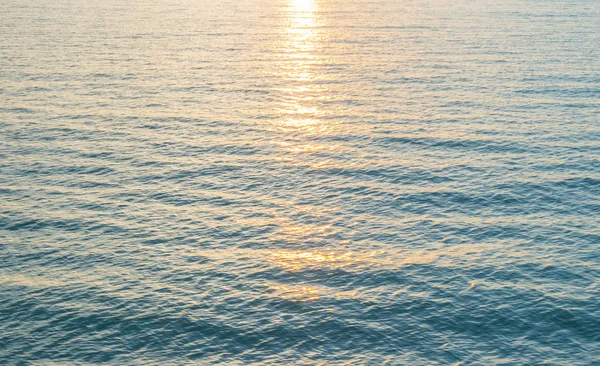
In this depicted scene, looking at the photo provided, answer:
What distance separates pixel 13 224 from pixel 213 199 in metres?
20.0

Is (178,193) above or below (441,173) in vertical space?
below

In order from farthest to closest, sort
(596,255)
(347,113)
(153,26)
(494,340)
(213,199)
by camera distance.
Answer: (153,26), (347,113), (213,199), (596,255), (494,340)

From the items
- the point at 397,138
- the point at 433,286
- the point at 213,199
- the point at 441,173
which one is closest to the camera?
the point at 433,286

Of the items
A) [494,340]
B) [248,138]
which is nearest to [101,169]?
[248,138]

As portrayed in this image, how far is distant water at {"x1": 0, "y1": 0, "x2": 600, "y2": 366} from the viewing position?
53750mm

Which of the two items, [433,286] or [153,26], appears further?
[153,26]

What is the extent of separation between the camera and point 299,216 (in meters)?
73.8

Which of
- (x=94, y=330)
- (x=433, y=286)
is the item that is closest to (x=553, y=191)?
(x=433, y=286)

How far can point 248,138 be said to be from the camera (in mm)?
97750

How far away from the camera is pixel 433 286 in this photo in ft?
197

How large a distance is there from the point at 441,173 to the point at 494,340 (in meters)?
33.0

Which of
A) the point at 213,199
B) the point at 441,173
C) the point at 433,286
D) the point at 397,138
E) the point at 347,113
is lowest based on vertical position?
the point at 433,286

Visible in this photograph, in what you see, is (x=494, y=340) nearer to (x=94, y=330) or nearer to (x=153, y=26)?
(x=94, y=330)

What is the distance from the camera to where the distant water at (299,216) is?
53.8 m
